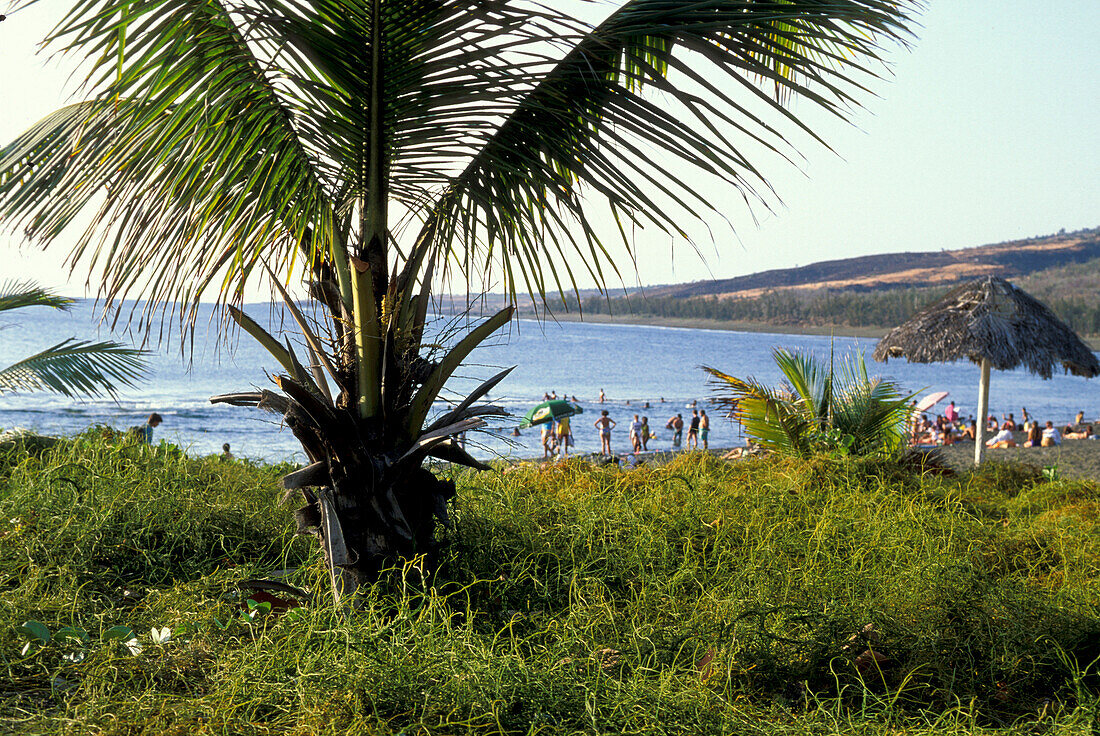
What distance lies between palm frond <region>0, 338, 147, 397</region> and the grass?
1083 millimetres

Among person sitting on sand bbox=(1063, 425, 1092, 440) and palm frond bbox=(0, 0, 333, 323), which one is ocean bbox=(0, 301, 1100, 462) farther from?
person sitting on sand bbox=(1063, 425, 1092, 440)

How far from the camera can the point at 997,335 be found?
39.3 ft

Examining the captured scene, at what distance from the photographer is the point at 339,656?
2.65 meters

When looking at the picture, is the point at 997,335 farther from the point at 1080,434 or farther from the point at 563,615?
the point at 1080,434

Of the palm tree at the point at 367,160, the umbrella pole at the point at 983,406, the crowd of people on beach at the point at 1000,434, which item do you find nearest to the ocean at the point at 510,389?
the palm tree at the point at 367,160

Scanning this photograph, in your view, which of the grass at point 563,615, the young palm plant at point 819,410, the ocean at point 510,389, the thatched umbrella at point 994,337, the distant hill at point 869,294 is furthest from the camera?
the distant hill at point 869,294

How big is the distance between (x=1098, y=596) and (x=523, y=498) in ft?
10.7

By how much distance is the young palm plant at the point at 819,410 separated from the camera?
7.25m

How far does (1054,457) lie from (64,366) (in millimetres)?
17015

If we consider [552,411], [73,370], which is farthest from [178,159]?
[552,411]

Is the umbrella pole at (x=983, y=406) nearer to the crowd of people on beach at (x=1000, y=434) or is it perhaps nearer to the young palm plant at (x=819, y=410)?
the young palm plant at (x=819, y=410)

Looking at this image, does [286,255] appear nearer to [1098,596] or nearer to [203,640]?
[203,640]

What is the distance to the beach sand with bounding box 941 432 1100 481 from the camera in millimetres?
13102

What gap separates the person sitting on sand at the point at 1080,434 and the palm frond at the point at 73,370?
25.6 metres
